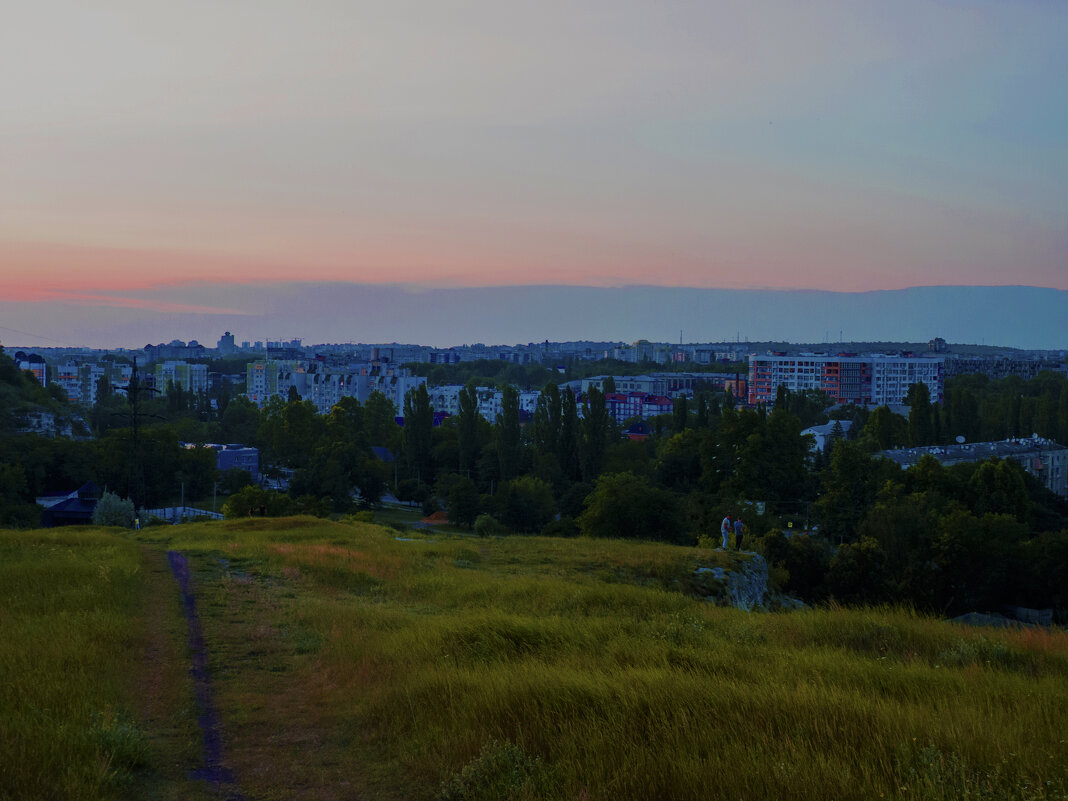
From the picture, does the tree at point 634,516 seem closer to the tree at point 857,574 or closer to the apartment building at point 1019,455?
the tree at point 857,574

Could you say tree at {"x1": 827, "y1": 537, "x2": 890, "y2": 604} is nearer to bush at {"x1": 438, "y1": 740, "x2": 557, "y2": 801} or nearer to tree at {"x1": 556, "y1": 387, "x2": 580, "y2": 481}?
bush at {"x1": 438, "y1": 740, "x2": 557, "y2": 801}

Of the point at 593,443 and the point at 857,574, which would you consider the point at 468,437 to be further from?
the point at 857,574

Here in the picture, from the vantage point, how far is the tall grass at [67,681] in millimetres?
5223

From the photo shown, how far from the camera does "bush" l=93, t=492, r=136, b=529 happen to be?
3472cm

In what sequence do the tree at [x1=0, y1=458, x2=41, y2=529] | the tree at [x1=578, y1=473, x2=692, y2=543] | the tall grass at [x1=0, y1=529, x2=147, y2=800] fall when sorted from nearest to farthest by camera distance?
1. the tall grass at [x1=0, y1=529, x2=147, y2=800]
2. the tree at [x1=578, y1=473, x2=692, y2=543]
3. the tree at [x1=0, y1=458, x2=41, y2=529]

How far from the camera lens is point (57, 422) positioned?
277 ft

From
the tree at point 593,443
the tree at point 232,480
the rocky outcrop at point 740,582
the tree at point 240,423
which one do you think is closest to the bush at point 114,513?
the rocky outcrop at point 740,582

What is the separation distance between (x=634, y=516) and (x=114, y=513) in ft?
75.7

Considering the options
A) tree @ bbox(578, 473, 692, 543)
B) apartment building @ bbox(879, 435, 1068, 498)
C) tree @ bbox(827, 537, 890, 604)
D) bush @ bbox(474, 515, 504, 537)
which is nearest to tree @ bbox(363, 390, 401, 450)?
bush @ bbox(474, 515, 504, 537)

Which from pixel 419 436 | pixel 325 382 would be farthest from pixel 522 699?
pixel 325 382

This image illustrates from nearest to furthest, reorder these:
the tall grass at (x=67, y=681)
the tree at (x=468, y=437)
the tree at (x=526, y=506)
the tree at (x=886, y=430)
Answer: the tall grass at (x=67, y=681), the tree at (x=526, y=506), the tree at (x=468, y=437), the tree at (x=886, y=430)

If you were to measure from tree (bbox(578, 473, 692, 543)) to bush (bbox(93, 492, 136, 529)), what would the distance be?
20.4 metres

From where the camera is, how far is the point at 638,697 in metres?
6.25

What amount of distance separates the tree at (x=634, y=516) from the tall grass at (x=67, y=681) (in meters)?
28.6
